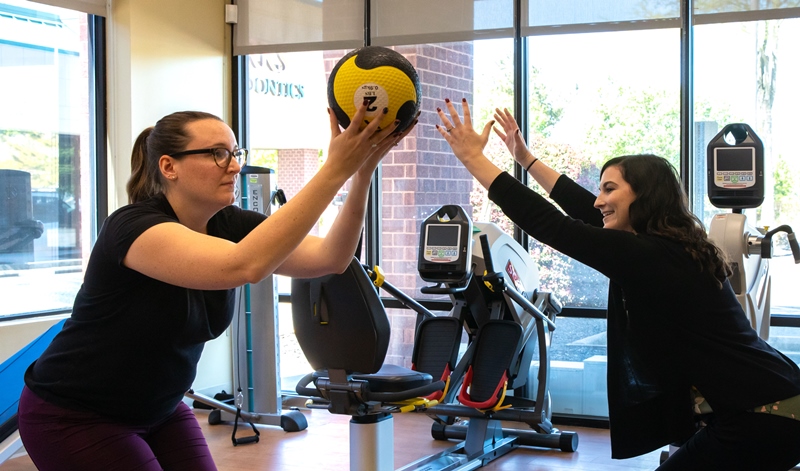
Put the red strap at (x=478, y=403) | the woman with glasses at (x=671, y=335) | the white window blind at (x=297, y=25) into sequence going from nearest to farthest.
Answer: the woman with glasses at (x=671, y=335) < the red strap at (x=478, y=403) < the white window blind at (x=297, y=25)

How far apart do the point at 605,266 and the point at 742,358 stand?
1.31 ft

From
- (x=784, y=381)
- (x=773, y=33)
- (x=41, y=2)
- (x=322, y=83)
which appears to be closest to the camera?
(x=784, y=381)

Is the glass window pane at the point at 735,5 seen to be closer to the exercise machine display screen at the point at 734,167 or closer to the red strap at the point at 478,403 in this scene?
the exercise machine display screen at the point at 734,167

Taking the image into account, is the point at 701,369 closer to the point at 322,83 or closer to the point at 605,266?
the point at 605,266

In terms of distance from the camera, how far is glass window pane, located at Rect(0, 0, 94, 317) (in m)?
4.82

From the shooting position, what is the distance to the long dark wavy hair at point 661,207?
224cm

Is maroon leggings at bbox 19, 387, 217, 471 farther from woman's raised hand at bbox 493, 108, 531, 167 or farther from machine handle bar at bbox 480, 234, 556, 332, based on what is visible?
machine handle bar at bbox 480, 234, 556, 332

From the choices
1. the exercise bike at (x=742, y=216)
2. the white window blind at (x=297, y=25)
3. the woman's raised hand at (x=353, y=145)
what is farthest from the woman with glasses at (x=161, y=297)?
the white window blind at (x=297, y=25)

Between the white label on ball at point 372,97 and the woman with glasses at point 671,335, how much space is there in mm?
679

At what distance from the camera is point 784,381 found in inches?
83.4

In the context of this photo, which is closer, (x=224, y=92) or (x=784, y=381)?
(x=784, y=381)

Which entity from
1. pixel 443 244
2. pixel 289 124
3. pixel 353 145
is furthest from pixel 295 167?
pixel 353 145

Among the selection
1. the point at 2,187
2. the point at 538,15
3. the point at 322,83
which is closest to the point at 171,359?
the point at 2,187

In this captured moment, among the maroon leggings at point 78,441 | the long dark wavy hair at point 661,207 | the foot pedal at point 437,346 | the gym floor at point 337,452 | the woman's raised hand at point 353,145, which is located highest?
the woman's raised hand at point 353,145
